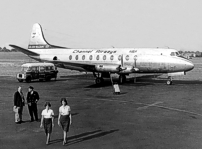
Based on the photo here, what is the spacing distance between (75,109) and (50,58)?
2334cm

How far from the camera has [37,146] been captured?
1168 cm

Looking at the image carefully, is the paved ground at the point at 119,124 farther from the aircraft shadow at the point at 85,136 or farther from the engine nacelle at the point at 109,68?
the engine nacelle at the point at 109,68

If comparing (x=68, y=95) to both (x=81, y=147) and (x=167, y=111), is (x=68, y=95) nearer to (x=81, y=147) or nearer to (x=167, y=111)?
(x=167, y=111)

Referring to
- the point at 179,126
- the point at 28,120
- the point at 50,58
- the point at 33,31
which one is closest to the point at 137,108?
the point at 179,126

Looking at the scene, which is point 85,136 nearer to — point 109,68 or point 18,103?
point 18,103

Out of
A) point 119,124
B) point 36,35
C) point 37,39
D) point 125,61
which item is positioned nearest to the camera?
point 119,124

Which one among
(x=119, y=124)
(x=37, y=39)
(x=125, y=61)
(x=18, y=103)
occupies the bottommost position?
(x=119, y=124)

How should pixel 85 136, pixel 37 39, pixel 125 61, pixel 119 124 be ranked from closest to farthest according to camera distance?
pixel 85 136 < pixel 119 124 < pixel 125 61 < pixel 37 39

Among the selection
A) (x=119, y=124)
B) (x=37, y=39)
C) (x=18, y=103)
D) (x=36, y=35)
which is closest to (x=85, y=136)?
(x=119, y=124)

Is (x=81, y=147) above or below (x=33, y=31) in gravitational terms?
below

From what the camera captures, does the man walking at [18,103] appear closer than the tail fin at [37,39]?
Yes

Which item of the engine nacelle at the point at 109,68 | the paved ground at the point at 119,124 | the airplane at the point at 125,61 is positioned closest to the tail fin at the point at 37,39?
the airplane at the point at 125,61

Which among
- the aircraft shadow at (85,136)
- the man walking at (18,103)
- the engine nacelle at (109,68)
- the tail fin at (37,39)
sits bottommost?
→ the aircraft shadow at (85,136)

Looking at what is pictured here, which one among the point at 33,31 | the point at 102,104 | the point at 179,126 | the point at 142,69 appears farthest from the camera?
the point at 33,31
